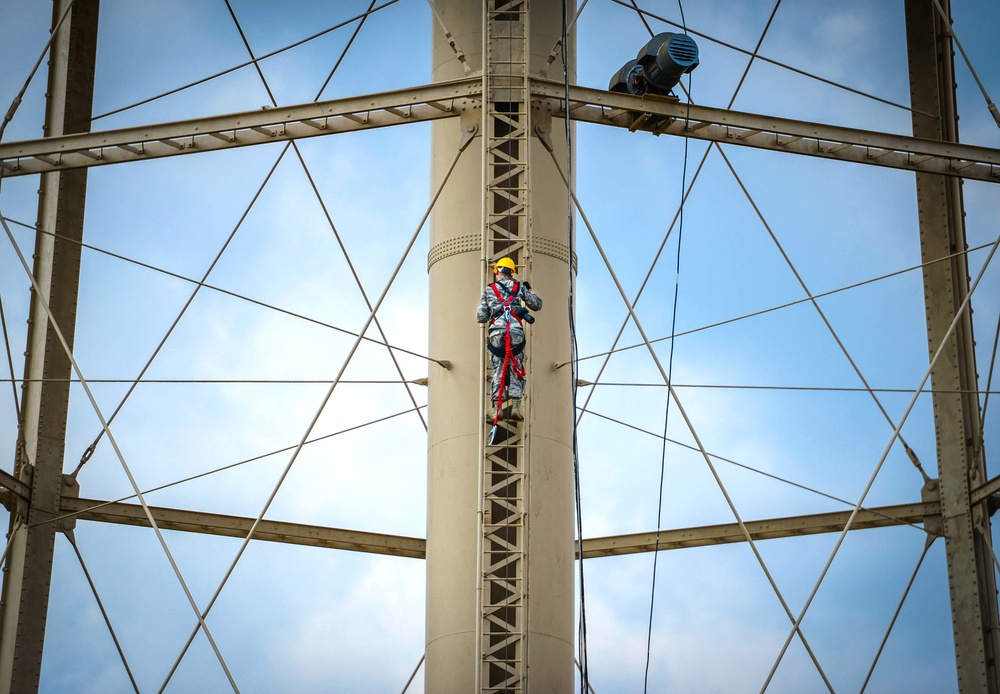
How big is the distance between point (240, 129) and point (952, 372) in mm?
11356

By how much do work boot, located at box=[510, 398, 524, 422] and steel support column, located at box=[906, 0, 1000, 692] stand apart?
723cm

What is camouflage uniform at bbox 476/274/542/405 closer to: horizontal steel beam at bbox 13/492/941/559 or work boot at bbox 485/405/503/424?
work boot at bbox 485/405/503/424

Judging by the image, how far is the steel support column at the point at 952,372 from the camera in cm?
2456

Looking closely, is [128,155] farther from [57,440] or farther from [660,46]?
[660,46]

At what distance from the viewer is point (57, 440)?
84.1 feet

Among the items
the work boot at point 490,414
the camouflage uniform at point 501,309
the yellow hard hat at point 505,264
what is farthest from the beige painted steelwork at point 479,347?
the camouflage uniform at point 501,309

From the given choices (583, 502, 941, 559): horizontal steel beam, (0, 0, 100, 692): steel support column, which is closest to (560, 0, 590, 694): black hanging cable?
(583, 502, 941, 559): horizontal steel beam

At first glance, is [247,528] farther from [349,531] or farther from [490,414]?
[490,414]

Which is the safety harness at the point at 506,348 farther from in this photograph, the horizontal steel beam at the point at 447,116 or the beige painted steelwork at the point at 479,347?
the horizontal steel beam at the point at 447,116

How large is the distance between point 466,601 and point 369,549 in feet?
14.8

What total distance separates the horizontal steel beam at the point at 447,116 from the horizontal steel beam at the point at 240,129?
0.01 meters

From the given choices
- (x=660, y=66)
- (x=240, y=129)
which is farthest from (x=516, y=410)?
(x=240, y=129)

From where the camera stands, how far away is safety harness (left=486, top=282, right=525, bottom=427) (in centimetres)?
2030

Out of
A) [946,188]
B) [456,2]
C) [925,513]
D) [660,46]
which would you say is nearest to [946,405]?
[925,513]
